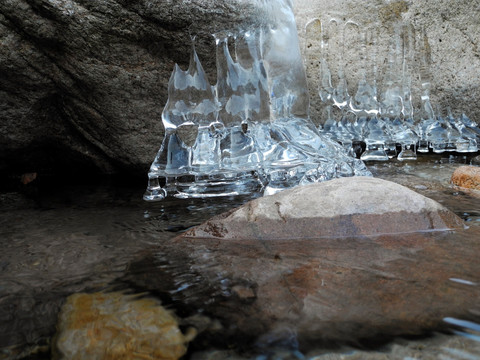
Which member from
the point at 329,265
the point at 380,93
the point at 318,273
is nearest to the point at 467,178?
the point at 380,93

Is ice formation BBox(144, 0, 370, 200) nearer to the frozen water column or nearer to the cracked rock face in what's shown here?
the frozen water column

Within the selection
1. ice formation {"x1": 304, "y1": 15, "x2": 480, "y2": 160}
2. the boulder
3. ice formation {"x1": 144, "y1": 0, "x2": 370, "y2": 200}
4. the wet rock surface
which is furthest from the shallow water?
ice formation {"x1": 304, "y1": 15, "x2": 480, "y2": 160}

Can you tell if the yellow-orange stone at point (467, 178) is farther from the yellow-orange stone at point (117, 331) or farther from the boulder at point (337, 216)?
the yellow-orange stone at point (117, 331)

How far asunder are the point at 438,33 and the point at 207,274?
4.61 m

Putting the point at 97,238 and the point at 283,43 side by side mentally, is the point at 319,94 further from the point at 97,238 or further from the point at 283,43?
the point at 97,238

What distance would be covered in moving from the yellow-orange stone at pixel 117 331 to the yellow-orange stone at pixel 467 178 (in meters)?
2.88

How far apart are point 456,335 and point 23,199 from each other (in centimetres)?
360

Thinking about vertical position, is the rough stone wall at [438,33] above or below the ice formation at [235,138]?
above

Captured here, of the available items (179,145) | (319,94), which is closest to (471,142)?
(319,94)

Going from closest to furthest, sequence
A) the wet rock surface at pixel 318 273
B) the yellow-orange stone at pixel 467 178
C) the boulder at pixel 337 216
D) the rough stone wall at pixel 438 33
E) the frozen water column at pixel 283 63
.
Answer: the wet rock surface at pixel 318 273
the boulder at pixel 337 216
the yellow-orange stone at pixel 467 178
the frozen water column at pixel 283 63
the rough stone wall at pixel 438 33

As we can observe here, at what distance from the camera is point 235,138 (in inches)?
159

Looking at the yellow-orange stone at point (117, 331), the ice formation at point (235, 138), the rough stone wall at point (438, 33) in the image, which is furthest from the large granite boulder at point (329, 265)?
the rough stone wall at point (438, 33)

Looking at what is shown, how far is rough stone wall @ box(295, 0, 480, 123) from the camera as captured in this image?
5.26 metres

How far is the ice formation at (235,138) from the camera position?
149 inches
